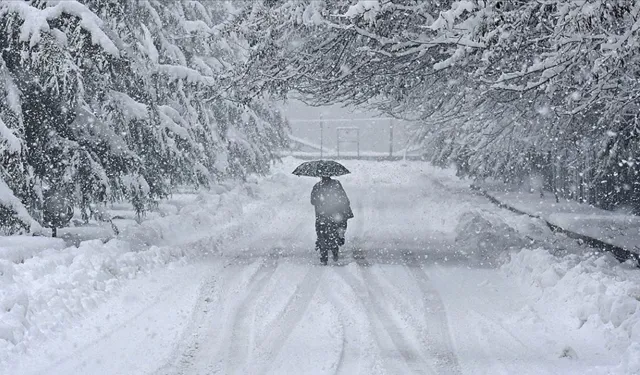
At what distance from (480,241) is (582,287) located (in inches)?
239

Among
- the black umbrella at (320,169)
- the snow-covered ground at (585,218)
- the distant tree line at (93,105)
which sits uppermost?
the distant tree line at (93,105)

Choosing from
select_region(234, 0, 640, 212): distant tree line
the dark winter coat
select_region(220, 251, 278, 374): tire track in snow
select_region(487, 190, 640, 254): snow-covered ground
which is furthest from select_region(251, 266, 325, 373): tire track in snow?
select_region(487, 190, 640, 254): snow-covered ground

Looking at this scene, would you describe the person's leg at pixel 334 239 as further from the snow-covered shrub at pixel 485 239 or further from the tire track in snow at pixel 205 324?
the snow-covered shrub at pixel 485 239

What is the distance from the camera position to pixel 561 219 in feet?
59.4

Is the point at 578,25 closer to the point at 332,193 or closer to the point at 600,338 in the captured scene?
the point at 600,338

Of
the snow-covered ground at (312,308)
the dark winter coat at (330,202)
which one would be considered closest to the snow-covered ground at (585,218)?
the snow-covered ground at (312,308)

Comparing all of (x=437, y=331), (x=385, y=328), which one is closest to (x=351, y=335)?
(x=385, y=328)

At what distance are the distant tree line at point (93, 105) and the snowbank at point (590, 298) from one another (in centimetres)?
558

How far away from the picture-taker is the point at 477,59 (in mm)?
9523

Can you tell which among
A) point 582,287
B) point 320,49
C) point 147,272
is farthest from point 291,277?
point 582,287

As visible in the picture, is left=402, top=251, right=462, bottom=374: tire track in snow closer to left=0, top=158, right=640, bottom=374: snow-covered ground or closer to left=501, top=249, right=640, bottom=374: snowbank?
left=0, top=158, right=640, bottom=374: snow-covered ground

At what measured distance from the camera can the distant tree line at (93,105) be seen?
1062 centimetres

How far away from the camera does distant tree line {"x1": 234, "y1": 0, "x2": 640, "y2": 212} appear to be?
7.36 metres

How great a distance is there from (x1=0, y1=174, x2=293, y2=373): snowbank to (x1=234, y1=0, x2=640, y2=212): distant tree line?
11.4 ft
